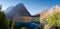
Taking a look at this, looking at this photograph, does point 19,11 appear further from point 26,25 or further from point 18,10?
point 26,25

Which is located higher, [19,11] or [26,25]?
[19,11]

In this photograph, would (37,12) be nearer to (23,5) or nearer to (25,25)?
(23,5)

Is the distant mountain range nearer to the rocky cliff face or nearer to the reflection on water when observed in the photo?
the rocky cliff face

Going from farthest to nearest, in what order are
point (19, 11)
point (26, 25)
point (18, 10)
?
point (19, 11)
point (18, 10)
point (26, 25)

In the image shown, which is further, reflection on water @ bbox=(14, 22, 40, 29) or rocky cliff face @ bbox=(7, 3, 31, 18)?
rocky cliff face @ bbox=(7, 3, 31, 18)

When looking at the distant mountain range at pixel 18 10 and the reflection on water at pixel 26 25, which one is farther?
the distant mountain range at pixel 18 10

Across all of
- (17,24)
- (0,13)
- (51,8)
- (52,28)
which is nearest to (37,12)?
(51,8)

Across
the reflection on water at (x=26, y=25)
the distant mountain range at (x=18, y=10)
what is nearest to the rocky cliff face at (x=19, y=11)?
the distant mountain range at (x=18, y=10)

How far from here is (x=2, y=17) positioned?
292 centimetres

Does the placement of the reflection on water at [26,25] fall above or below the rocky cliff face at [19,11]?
below

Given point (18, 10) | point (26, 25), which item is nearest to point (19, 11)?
point (18, 10)

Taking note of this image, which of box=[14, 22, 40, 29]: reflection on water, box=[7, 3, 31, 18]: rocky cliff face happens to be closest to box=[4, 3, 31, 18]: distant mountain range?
box=[7, 3, 31, 18]: rocky cliff face

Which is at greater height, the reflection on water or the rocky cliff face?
the rocky cliff face

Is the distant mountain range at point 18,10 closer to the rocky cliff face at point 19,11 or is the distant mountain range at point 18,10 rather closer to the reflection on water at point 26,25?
the rocky cliff face at point 19,11
